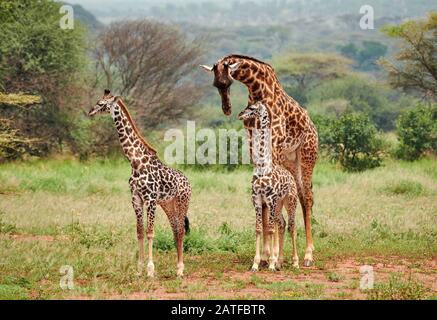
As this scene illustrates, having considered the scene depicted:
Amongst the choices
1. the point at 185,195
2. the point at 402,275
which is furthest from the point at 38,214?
the point at 402,275

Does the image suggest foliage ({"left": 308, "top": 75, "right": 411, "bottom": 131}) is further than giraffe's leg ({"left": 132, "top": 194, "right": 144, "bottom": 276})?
Yes

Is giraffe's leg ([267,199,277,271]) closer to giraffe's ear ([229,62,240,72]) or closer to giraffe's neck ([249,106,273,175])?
giraffe's neck ([249,106,273,175])

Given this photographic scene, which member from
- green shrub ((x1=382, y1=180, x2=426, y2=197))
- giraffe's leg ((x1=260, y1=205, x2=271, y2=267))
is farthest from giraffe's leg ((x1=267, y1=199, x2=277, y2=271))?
green shrub ((x1=382, y1=180, x2=426, y2=197))

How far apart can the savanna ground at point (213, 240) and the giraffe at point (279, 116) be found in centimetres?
113

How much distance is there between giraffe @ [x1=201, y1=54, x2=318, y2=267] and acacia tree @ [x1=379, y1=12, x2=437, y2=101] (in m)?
19.7

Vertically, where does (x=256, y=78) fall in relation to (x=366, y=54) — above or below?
below

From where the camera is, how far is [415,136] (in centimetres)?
2703

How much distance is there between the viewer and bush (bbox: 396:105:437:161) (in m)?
26.9

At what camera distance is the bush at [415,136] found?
88.3ft

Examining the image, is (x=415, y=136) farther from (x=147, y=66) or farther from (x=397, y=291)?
(x=397, y=291)

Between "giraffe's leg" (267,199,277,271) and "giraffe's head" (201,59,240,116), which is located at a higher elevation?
"giraffe's head" (201,59,240,116)

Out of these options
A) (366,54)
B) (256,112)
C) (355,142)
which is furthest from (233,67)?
(366,54)

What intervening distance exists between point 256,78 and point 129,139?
1.93 meters

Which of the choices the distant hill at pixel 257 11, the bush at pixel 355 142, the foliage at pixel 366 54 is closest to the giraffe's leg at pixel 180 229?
the bush at pixel 355 142
